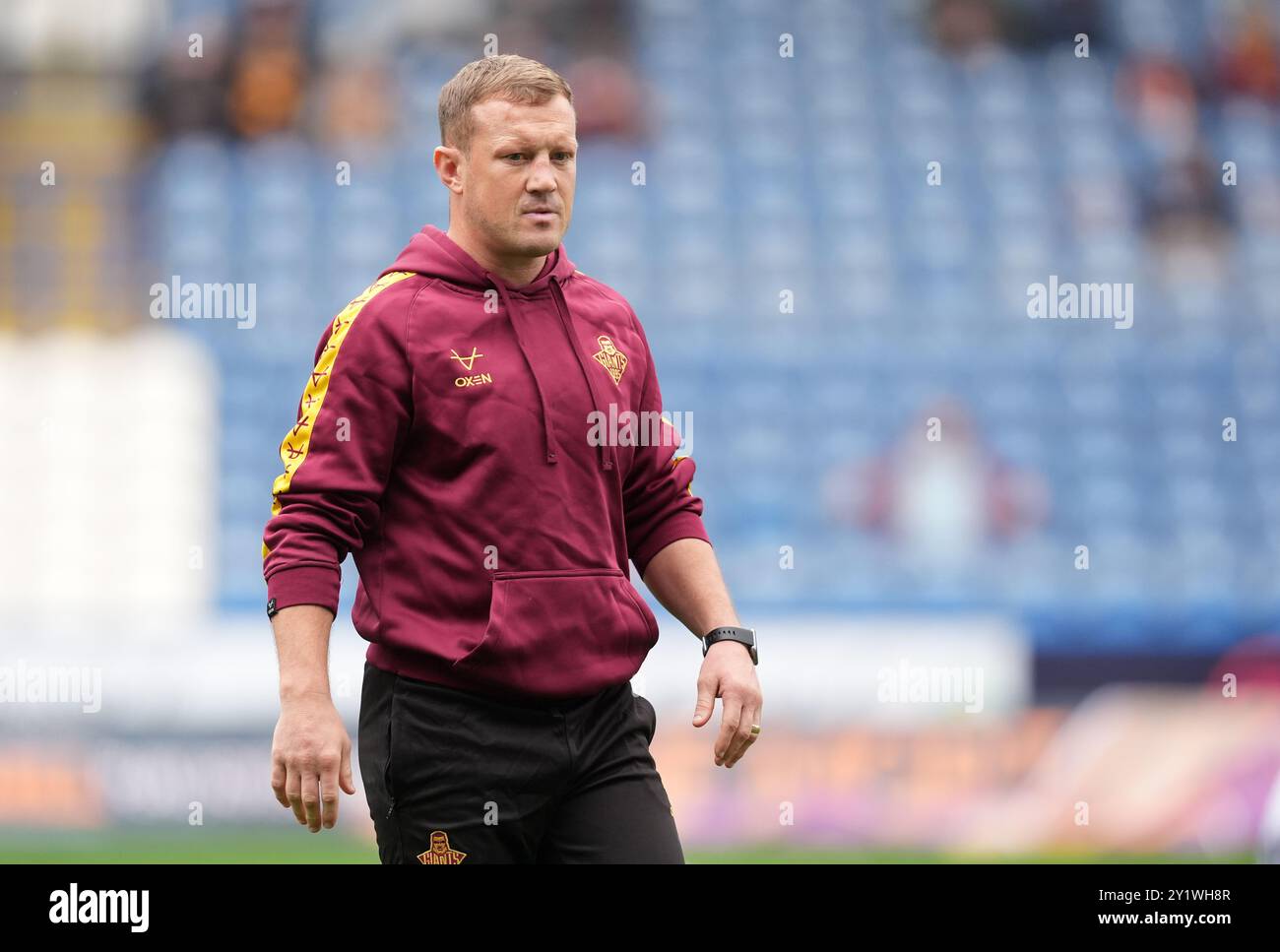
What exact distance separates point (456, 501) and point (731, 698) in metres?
0.52

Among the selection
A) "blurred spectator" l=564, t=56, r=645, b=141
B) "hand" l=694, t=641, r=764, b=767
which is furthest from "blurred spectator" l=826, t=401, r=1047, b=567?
"hand" l=694, t=641, r=764, b=767

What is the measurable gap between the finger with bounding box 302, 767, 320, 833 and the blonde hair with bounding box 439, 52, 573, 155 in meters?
1.00

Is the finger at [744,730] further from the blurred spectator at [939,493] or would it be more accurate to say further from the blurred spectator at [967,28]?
the blurred spectator at [967,28]

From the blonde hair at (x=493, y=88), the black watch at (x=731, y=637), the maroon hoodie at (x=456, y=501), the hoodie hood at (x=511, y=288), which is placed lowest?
the black watch at (x=731, y=637)

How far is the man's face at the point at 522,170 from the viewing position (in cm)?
249

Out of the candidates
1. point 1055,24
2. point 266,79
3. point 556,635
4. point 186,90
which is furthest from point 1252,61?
point 556,635

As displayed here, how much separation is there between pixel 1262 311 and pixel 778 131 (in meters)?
2.90

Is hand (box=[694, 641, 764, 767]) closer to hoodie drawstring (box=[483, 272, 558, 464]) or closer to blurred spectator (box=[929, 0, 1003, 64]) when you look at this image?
hoodie drawstring (box=[483, 272, 558, 464])

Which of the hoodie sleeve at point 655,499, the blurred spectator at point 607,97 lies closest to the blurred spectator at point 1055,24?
the blurred spectator at point 607,97

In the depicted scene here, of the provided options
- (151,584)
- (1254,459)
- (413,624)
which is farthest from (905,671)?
(413,624)

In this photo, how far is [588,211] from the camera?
904 cm

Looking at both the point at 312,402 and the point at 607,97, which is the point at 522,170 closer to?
A: the point at 312,402

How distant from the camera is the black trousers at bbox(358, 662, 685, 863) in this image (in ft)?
7.75

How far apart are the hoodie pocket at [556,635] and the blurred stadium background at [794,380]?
495 centimetres
